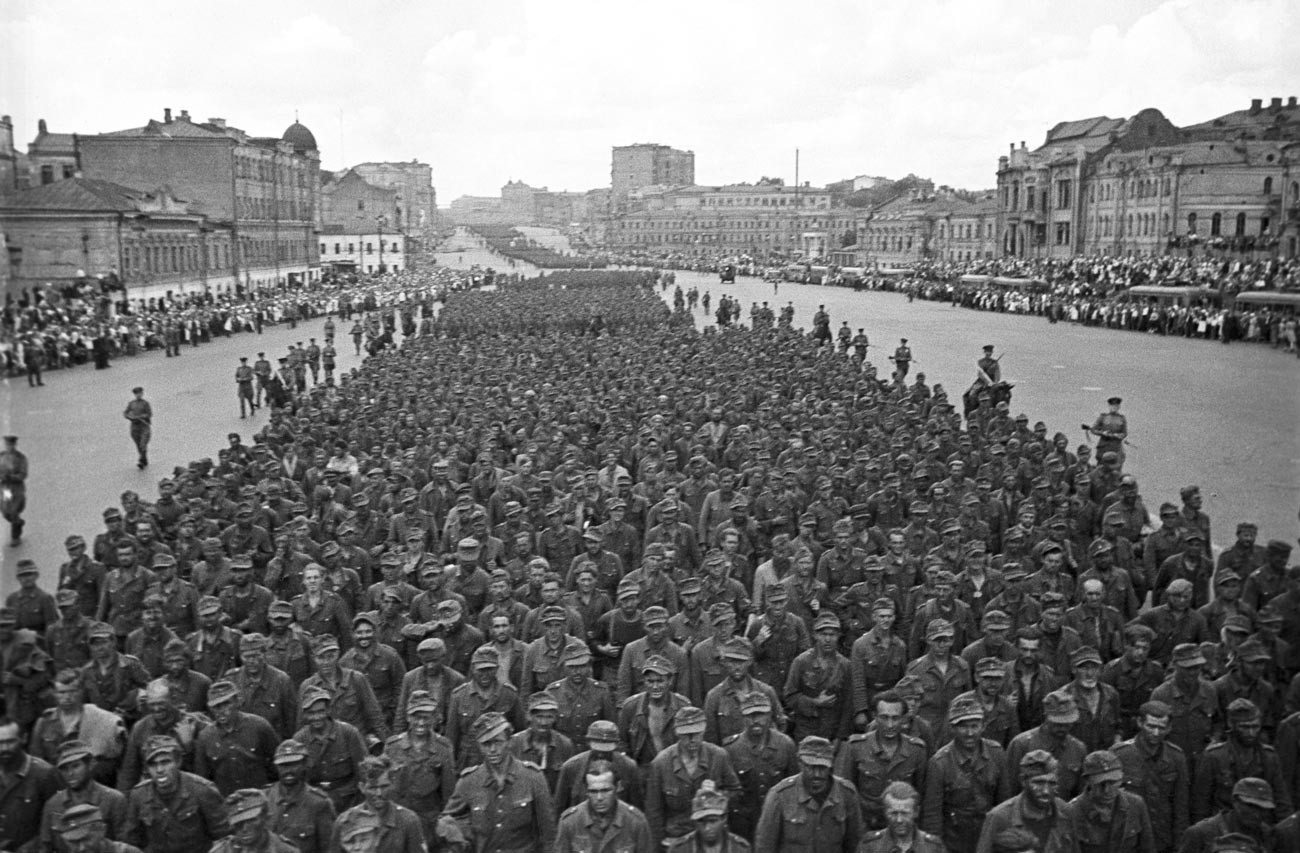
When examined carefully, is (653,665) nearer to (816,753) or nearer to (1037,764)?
(816,753)

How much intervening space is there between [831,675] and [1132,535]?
17.4 ft

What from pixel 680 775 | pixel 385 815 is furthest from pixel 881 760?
pixel 385 815

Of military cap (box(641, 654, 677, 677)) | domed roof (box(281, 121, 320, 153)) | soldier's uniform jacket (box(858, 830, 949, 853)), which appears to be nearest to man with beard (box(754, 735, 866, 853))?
soldier's uniform jacket (box(858, 830, 949, 853))

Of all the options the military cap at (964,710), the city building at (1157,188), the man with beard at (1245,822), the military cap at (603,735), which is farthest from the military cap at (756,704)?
the city building at (1157,188)

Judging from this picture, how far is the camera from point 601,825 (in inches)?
204

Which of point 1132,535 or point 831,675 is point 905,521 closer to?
point 1132,535

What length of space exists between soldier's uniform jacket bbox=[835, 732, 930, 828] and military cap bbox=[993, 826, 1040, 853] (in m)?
0.74

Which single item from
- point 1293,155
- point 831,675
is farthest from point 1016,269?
point 831,675

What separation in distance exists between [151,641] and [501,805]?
3.34 meters

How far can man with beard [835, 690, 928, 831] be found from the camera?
5.86m

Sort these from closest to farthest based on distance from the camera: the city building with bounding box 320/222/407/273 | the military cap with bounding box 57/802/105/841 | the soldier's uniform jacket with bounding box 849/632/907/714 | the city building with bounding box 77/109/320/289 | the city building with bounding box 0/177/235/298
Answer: the military cap with bounding box 57/802/105/841, the soldier's uniform jacket with bounding box 849/632/907/714, the city building with bounding box 0/177/235/298, the city building with bounding box 77/109/320/289, the city building with bounding box 320/222/407/273

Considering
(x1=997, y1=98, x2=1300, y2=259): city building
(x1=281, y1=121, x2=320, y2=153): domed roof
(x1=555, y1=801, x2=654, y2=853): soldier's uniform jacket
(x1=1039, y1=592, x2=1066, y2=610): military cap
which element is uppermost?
(x1=281, y1=121, x2=320, y2=153): domed roof

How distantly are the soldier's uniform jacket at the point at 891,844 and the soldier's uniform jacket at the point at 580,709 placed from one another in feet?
6.48

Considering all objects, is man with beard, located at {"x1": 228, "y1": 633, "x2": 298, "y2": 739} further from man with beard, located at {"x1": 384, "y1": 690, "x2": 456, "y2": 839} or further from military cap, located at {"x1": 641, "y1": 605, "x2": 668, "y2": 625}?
military cap, located at {"x1": 641, "y1": 605, "x2": 668, "y2": 625}
